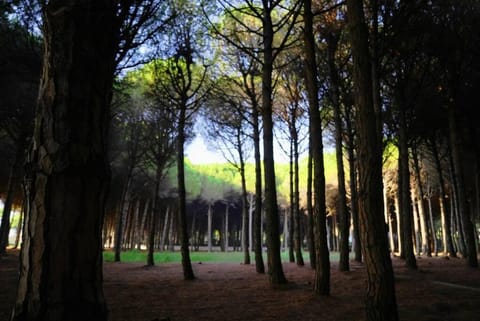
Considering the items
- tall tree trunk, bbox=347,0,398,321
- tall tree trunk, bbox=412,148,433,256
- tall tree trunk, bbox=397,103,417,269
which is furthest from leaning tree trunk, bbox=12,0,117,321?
tall tree trunk, bbox=412,148,433,256

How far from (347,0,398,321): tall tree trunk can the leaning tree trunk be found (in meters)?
3.77

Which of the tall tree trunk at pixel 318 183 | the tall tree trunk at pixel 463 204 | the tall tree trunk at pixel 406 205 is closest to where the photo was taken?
the tall tree trunk at pixel 318 183

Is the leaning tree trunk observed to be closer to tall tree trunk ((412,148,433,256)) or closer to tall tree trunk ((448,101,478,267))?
tall tree trunk ((448,101,478,267))

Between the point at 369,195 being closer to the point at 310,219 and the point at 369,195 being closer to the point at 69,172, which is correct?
the point at 69,172

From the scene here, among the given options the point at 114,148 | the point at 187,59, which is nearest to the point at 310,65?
the point at 187,59

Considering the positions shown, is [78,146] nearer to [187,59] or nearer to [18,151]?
[187,59]

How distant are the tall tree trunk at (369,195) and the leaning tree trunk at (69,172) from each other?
3.77 meters

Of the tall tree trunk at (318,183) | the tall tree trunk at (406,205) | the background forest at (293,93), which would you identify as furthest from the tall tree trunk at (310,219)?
the tall tree trunk at (318,183)

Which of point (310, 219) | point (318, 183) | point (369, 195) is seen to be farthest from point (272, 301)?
point (310, 219)

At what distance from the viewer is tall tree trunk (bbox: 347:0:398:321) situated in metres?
4.31

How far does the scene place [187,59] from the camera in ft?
39.3

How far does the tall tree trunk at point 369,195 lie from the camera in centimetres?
431

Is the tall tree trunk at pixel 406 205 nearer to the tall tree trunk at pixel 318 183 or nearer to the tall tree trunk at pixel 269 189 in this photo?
the tall tree trunk at pixel 269 189

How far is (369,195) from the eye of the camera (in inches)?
179
